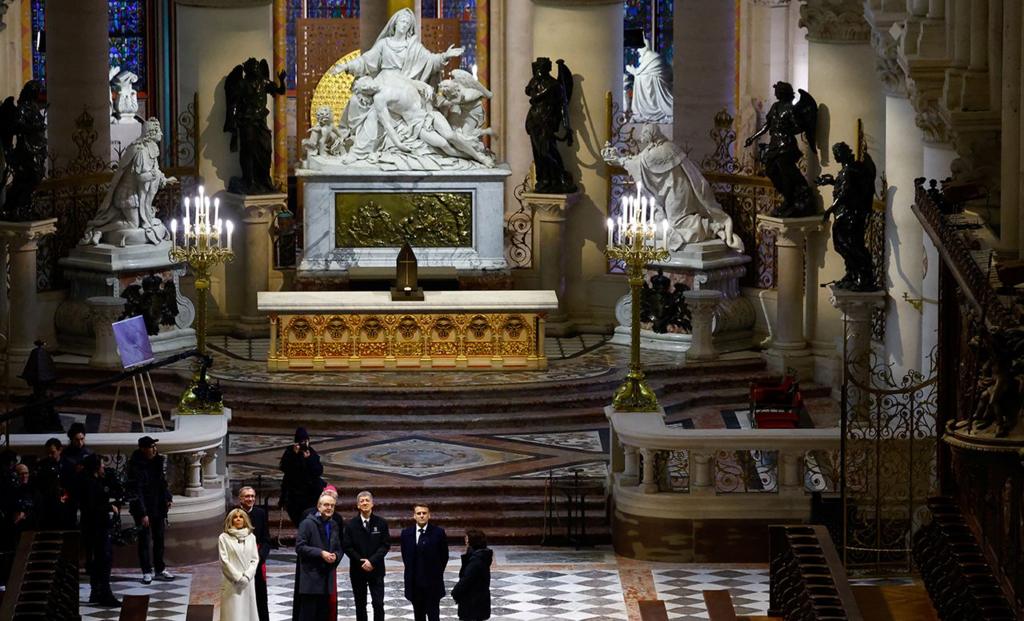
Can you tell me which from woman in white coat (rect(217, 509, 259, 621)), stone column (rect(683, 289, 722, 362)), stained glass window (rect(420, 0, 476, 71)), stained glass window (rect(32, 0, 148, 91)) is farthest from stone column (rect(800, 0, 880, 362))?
stained glass window (rect(32, 0, 148, 91))

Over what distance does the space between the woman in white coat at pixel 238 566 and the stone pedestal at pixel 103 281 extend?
34.0 ft

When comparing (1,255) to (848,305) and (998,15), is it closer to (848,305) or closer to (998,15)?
(848,305)

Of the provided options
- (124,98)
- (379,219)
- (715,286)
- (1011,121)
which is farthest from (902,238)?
(124,98)

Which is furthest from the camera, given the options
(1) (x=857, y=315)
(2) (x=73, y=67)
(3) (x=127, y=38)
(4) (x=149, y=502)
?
(3) (x=127, y=38)

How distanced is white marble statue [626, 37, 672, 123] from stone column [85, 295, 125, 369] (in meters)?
14.5

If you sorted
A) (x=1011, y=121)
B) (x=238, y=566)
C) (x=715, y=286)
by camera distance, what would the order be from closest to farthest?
(x=1011, y=121) < (x=238, y=566) < (x=715, y=286)

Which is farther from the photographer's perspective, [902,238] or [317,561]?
[902,238]

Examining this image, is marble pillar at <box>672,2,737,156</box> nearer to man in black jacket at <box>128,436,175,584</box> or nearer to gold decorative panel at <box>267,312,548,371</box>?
gold decorative panel at <box>267,312,548,371</box>

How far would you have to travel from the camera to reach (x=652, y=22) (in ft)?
136

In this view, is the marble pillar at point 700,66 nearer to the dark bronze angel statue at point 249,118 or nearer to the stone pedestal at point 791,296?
the stone pedestal at point 791,296

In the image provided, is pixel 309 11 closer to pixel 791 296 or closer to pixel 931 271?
pixel 791 296

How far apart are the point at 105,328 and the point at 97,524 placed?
24.3 feet

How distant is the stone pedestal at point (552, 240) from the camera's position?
30.2 m

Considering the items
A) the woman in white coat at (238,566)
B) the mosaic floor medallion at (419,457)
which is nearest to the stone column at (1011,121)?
the woman in white coat at (238,566)
